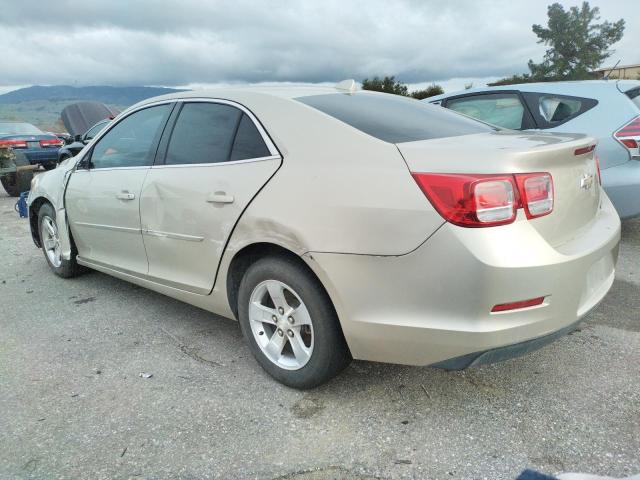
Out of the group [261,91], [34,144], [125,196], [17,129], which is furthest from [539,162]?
[17,129]

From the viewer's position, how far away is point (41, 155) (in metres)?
12.6

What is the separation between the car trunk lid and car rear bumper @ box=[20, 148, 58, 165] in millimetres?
12682

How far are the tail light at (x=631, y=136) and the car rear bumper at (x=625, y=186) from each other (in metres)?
0.11

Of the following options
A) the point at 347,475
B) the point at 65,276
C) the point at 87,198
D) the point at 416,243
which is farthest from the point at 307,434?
the point at 65,276

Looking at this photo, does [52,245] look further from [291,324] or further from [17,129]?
[17,129]

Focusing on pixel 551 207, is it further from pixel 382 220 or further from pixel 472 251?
pixel 382 220

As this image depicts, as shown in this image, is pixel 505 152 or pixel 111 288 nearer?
pixel 505 152

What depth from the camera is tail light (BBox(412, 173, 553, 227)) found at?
1.95 meters

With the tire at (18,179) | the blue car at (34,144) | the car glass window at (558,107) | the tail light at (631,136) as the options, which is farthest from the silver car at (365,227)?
the blue car at (34,144)

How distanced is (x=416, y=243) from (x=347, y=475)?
94 cm

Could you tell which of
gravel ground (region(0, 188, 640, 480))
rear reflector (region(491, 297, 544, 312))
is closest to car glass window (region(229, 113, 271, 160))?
gravel ground (region(0, 188, 640, 480))

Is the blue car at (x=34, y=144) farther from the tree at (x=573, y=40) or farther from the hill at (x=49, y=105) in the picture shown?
the tree at (x=573, y=40)

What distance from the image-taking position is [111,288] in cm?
432

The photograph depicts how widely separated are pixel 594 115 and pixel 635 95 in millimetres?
416
